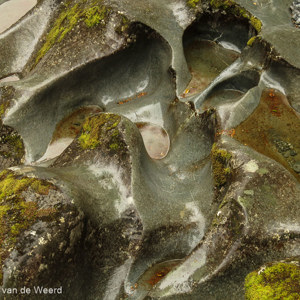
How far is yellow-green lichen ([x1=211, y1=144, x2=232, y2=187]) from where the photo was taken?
6.21m

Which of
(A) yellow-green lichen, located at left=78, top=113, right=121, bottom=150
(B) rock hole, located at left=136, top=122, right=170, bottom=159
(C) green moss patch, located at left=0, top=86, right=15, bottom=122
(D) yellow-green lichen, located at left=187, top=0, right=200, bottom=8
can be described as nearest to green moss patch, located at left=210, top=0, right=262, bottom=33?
(D) yellow-green lichen, located at left=187, top=0, right=200, bottom=8

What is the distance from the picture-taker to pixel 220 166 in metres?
6.35

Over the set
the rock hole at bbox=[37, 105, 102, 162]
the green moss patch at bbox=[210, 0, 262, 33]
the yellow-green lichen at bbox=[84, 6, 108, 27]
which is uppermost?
the yellow-green lichen at bbox=[84, 6, 108, 27]

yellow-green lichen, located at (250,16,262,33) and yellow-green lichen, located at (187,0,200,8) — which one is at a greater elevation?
yellow-green lichen, located at (187,0,200,8)

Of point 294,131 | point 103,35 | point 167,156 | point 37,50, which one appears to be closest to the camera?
point 294,131

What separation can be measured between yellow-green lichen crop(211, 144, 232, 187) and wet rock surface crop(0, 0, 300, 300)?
0.03 meters

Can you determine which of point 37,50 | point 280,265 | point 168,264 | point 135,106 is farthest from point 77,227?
point 37,50

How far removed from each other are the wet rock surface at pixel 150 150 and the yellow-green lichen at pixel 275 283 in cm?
3

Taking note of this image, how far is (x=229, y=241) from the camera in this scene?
17.8 feet

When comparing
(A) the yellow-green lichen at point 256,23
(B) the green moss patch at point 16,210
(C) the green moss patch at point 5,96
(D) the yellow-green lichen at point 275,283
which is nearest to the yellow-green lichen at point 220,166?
(D) the yellow-green lichen at point 275,283

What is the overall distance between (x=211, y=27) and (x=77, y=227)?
589 cm

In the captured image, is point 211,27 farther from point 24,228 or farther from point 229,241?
point 24,228

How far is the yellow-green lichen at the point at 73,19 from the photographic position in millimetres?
8461

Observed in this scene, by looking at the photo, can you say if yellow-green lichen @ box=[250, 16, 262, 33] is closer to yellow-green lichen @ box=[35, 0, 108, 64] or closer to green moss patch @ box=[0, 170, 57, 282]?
yellow-green lichen @ box=[35, 0, 108, 64]
